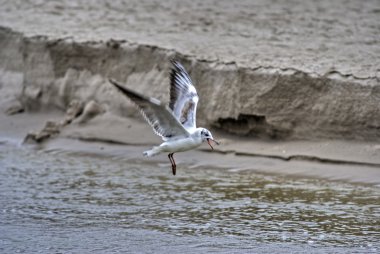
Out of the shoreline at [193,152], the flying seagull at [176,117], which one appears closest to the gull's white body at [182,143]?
the flying seagull at [176,117]

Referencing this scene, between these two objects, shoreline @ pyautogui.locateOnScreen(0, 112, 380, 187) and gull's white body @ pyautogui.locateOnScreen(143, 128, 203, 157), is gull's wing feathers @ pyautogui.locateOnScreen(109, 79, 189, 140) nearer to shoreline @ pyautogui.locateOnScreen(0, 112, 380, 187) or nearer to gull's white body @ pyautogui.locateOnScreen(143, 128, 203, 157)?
gull's white body @ pyautogui.locateOnScreen(143, 128, 203, 157)

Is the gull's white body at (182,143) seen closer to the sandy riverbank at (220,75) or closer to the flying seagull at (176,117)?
the flying seagull at (176,117)

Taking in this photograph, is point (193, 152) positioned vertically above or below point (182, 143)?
below

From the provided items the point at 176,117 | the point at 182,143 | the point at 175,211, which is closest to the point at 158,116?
the point at 176,117

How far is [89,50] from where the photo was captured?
13141mm

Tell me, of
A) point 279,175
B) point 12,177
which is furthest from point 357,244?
point 12,177

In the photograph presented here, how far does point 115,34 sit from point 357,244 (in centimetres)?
Answer: 674

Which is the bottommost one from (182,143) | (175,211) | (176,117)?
(175,211)

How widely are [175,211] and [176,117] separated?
0.89 meters

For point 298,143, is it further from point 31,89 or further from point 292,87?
point 31,89

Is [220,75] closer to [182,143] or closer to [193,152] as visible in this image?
[193,152]

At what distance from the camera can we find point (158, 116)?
8.16 meters

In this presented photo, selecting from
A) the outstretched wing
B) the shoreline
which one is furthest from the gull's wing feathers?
the shoreline

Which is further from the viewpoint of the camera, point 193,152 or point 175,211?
point 193,152
